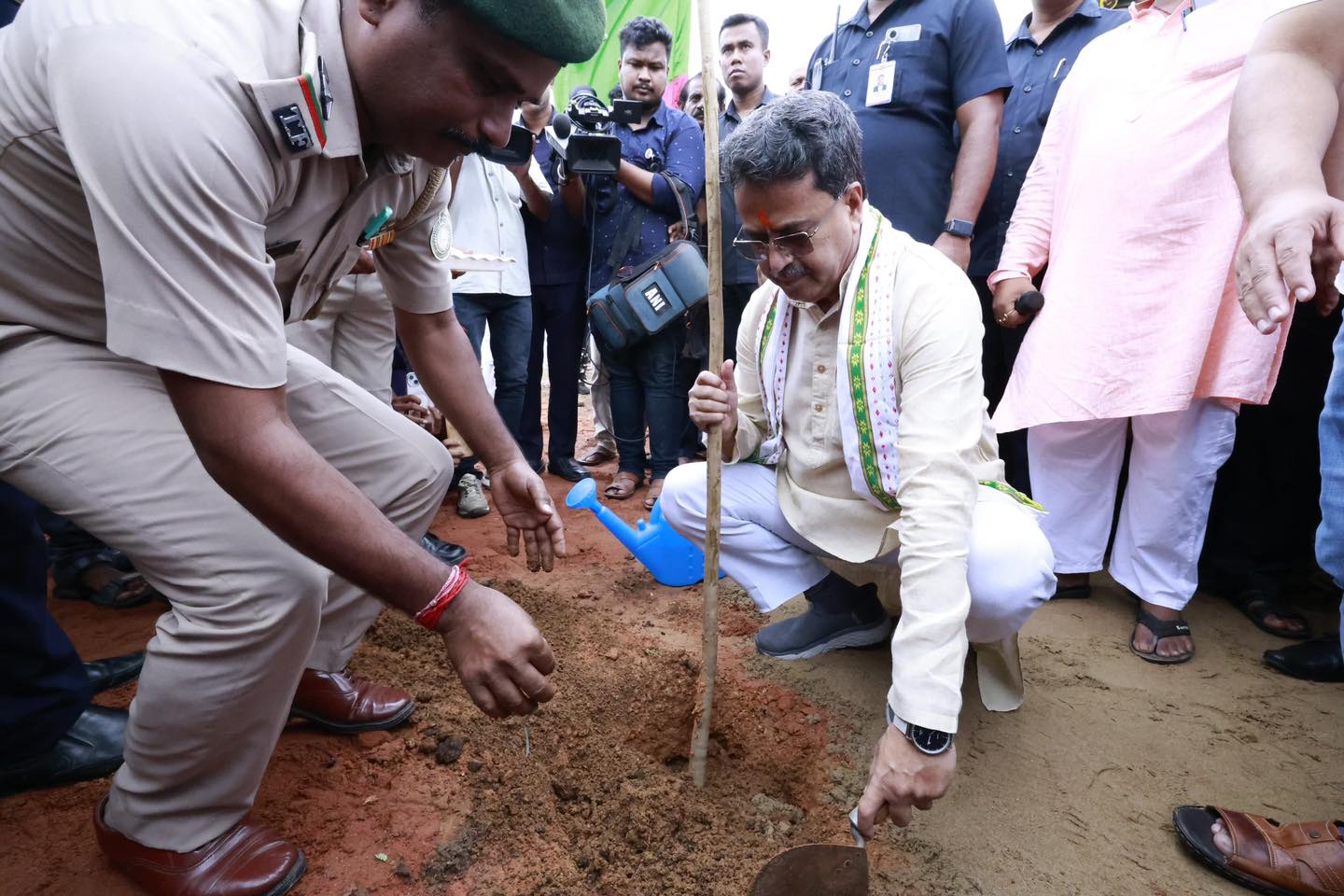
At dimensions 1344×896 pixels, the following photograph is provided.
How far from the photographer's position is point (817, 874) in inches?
50.0

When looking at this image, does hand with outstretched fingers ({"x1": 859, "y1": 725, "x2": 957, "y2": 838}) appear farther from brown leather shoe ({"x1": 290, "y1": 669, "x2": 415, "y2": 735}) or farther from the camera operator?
the camera operator

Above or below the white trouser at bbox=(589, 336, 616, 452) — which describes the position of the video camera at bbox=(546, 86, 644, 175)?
above

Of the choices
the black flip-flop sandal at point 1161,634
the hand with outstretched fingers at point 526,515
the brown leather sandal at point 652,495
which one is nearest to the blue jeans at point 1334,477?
the black flip-flop sandal at point 1161,634

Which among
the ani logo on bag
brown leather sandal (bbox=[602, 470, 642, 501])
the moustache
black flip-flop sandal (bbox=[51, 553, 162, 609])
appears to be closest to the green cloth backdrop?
the ani logo on bag

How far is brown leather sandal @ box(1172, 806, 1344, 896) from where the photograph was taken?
1399 mm

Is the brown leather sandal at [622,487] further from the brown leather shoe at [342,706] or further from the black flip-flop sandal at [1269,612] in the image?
the black flip-flop sandal at [1269,612]

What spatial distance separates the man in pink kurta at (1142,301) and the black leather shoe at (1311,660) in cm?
23

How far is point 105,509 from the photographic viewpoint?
123cm

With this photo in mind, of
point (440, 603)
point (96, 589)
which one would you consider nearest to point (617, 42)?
point (96, 589)

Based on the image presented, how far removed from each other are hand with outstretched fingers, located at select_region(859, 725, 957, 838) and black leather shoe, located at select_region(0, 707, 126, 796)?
1579 millimetres

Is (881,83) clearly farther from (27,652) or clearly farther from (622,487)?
(27,652)

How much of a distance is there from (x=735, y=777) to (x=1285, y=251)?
156 cm

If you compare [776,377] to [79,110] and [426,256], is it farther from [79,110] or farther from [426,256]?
[79,110]

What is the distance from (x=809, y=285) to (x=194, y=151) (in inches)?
48.2
